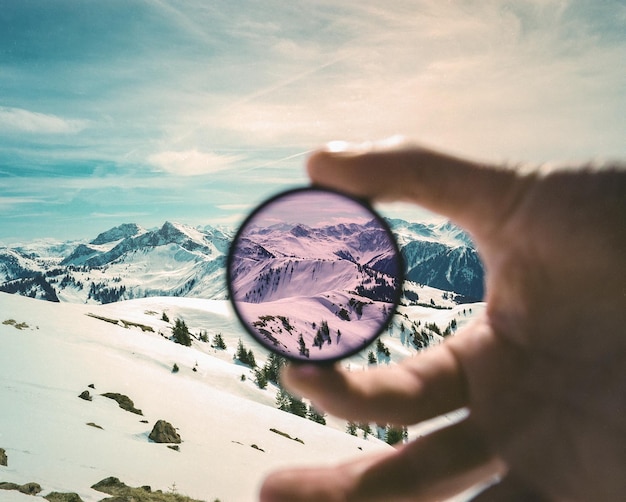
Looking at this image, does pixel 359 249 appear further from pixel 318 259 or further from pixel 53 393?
pixel 53 393

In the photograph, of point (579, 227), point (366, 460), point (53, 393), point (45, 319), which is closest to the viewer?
point (579, 227)

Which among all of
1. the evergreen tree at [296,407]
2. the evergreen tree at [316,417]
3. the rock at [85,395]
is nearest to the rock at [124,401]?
the rock at [85,395]

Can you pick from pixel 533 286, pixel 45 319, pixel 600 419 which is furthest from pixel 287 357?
pixel 45 319

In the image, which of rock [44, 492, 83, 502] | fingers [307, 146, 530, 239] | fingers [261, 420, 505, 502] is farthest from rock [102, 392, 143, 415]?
fingers [307, 146, 530, 239]

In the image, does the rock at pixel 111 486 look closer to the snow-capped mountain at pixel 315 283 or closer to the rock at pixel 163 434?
the rock at pixel 163 434

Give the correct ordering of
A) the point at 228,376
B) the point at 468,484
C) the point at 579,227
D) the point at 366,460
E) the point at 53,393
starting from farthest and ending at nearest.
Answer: the point at 228,376
the point at 53,393
the point at 468,484
the point at 366,460
the point at 579,227

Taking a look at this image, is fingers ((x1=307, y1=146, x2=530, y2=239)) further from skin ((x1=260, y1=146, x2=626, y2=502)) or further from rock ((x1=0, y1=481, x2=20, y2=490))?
rock ((x1=0, y1=481, x2=20, y2=490))

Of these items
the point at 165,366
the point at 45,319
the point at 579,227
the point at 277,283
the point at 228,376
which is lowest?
the point at 228,376

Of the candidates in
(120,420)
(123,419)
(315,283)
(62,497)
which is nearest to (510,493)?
(315,283)

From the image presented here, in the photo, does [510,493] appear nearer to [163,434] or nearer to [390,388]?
[390,388]
